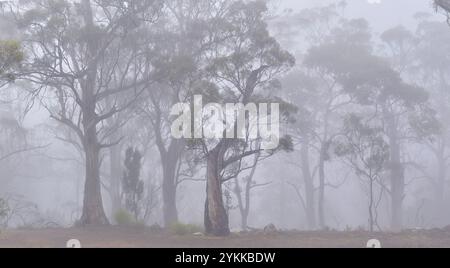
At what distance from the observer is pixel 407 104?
87.2 feet

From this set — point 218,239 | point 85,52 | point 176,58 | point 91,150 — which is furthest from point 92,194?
point 218,239

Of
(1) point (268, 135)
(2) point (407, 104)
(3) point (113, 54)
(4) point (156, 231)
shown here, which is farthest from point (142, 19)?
(2) point (407, 104)

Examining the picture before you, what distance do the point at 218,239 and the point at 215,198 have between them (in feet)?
4.10

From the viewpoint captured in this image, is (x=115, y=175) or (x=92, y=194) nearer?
(x=92, y=194)

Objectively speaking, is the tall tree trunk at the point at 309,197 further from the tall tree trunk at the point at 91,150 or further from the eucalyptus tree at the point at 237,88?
the eucalyptus tree at the point at 237,88

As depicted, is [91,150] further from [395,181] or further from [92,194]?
[395,181]

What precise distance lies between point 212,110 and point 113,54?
256 inches

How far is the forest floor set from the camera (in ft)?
44.1

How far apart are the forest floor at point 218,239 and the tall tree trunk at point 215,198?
0.43 meters

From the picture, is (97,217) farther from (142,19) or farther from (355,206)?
(355,206)

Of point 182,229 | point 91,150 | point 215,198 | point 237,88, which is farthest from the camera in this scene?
point 91,150

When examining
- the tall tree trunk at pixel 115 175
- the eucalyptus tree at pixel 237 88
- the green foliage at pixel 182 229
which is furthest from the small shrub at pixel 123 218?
the tall tree trunk at pixel 115 175

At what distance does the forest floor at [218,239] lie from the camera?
44.1 feet

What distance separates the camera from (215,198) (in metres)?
15.2
